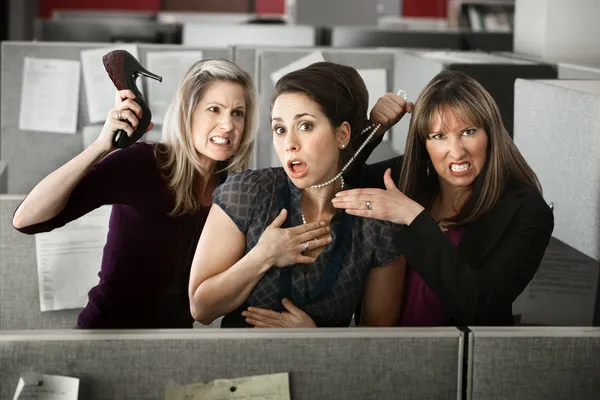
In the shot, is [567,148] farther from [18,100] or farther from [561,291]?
[18,100]

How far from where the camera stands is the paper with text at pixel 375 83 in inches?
47.4

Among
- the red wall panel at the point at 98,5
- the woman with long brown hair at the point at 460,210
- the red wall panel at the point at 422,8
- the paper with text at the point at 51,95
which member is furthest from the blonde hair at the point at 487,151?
the red wall panel at the point at 422,8

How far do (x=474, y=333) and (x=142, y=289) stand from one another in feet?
1.59

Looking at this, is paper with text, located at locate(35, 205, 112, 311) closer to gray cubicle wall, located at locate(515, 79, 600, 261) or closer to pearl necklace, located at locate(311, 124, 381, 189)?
pearl necklace, located at locate(311, 124, 381, 189)

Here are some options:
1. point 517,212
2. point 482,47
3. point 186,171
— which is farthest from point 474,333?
point 482,47

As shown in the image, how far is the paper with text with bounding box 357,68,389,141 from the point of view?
121 cm

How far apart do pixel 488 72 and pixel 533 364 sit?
59 cm

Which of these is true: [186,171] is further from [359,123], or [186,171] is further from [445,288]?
[445,288]

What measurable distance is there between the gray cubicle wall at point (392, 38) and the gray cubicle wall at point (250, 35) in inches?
A: 4.9

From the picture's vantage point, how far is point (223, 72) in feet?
3.78

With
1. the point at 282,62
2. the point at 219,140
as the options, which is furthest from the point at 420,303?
the point at 282,62

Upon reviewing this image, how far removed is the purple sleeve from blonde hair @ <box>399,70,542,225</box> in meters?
0.35

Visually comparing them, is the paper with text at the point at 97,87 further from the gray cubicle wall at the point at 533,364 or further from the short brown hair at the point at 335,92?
the gray cubicle wall at the point at 533,364

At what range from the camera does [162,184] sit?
1183 millimetres
